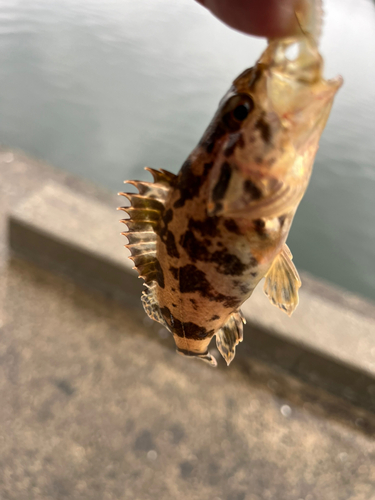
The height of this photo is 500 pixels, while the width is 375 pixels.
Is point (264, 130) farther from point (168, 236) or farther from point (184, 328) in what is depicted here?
point (184, 328)

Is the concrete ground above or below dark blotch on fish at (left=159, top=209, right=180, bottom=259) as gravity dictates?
below

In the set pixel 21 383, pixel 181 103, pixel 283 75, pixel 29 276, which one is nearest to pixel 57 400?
pixel 21 383

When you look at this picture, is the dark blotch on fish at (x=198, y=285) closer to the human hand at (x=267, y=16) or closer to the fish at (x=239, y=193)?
the fish at (x=239, y=193)

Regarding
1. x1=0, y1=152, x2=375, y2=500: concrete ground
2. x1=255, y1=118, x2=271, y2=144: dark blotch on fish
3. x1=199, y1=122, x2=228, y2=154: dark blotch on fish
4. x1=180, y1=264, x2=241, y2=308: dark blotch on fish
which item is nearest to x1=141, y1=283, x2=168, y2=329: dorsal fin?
x1=180, y1=264, x2=241, y2=308: dark blotch on fish

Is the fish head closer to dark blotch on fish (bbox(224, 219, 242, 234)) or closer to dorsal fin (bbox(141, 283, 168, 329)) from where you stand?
dark blotch on fish (bbox(224, 219, 242, 234))

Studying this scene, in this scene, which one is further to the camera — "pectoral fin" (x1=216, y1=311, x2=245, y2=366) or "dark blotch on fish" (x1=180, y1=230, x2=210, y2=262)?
"pectoral fin" (x1=216, y1=311, x2=245, y2=366)

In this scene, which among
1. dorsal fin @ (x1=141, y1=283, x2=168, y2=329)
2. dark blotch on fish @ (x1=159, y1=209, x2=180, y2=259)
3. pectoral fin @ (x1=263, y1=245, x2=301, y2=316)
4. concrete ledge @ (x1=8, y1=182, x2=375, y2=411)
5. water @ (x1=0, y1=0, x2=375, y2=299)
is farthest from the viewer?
water @ (x1=0, y1=0, x2=375, y2=299)

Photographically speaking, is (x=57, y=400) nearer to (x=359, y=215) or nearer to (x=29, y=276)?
(x=29, y=276)

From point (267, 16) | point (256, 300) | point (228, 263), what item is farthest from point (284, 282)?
point (256, 300)
